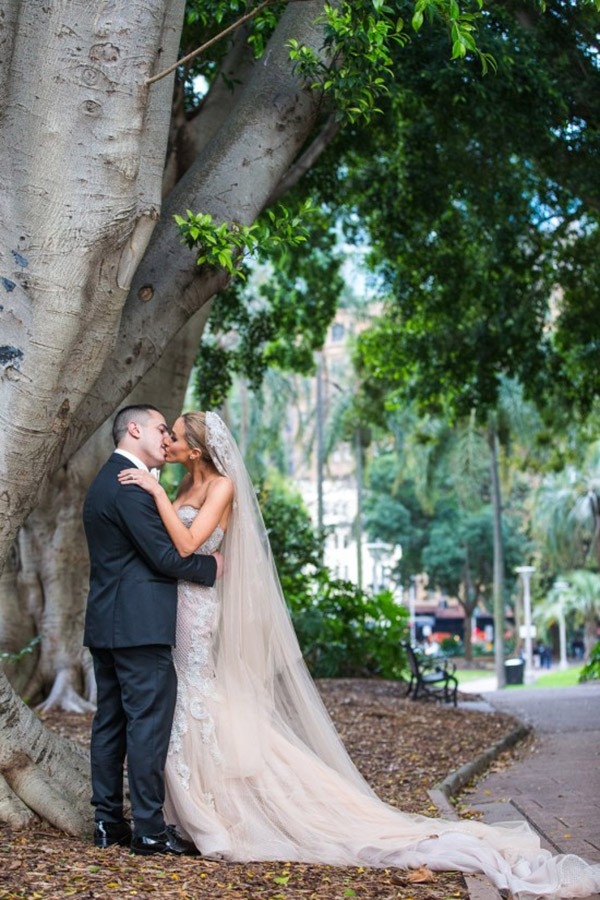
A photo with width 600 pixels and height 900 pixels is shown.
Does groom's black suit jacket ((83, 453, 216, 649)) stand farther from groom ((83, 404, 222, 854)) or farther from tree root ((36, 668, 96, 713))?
tree root ((36, 668, 96, 713))

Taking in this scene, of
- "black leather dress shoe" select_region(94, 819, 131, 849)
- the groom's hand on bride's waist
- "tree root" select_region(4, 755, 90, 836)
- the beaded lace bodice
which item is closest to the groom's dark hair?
the beaded lace bodice

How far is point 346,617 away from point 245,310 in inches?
239

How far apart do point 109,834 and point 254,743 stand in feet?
2.86

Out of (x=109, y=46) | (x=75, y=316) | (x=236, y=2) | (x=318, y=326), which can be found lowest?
(x=75, y=316)

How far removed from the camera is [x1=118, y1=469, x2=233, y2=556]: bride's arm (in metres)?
5.72

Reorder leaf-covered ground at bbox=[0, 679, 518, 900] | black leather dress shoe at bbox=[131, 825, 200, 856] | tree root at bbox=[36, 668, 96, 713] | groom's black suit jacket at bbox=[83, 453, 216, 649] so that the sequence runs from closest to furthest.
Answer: leaf-covered ground at bbox=[0, 679, 518, 900] → black leather dress shoe at bbox=[131, 825, 200, 856] → groom's black suit jacket at bbox=[83, 453, 216, 649] → tree root at bbox=[36, 668, 96, 713]

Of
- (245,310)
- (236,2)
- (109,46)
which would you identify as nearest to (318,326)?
(245,310)

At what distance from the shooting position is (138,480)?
5.71 m

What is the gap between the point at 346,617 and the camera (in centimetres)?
2020

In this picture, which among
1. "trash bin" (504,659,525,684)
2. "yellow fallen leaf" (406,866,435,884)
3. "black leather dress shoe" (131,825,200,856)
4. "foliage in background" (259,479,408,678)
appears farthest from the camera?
"trash bin" (504,659,525,684)

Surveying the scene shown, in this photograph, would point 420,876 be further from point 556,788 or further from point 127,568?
point 556,788

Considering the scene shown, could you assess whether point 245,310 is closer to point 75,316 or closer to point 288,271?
point 288,271

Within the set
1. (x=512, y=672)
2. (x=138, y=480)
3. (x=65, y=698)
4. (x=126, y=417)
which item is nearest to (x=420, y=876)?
(x=138, y=480)

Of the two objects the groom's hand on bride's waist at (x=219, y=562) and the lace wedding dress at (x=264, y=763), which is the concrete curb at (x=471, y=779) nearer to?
the lace wedding dress at (x=264, y=763)
